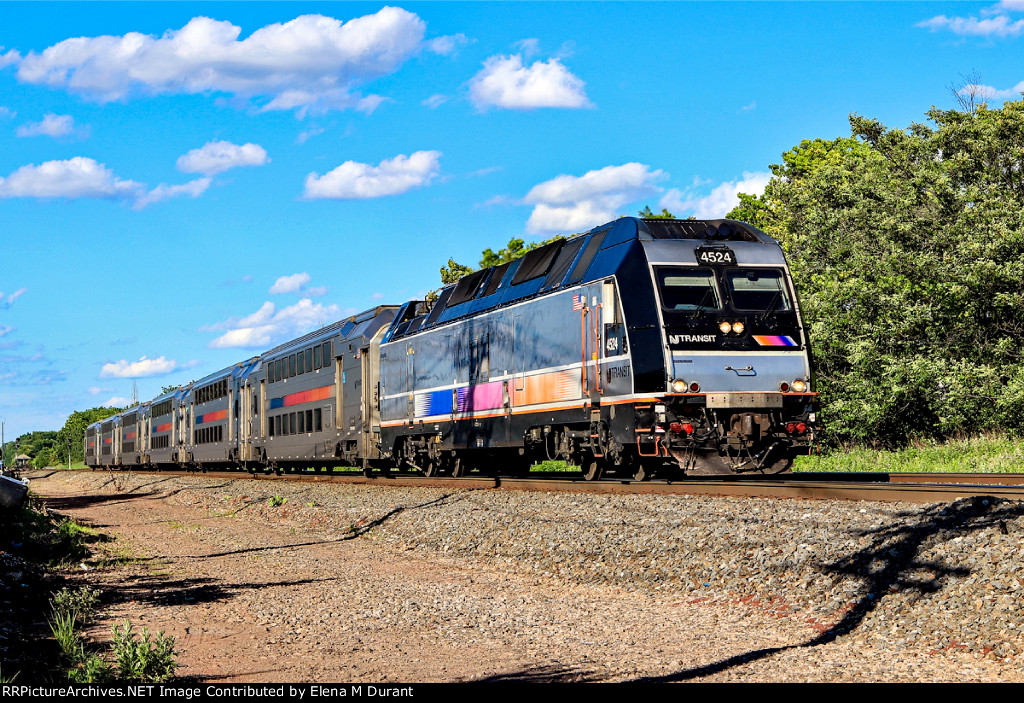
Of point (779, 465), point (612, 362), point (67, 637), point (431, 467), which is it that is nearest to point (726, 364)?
point (612, 362)

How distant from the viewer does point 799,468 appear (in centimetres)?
2611

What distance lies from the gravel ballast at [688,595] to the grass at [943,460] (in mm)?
8739

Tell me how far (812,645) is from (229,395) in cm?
3805

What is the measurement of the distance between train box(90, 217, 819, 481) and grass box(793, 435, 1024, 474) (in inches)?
215

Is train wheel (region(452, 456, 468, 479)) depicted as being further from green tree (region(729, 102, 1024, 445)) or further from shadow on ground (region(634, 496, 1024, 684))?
shadow on ground (region(634, 496, 1024, 684))

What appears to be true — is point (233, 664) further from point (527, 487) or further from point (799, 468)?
point (799, 468)

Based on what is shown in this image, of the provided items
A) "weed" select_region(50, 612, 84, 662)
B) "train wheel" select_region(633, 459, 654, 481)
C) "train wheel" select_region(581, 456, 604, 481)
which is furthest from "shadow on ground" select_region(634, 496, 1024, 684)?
"train wheel" select_region(581, 456, 604, 481)

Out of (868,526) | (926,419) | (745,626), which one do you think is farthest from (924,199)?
(745,626)

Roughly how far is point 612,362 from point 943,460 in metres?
10.8

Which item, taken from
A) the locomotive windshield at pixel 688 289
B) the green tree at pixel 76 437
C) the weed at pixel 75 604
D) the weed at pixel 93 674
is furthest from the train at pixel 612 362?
the green tree at pixel 76 437

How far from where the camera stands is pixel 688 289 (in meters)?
16.2

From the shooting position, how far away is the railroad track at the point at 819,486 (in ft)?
40.3

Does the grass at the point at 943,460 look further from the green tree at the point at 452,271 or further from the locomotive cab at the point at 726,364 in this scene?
the green tree at the point at 452,271

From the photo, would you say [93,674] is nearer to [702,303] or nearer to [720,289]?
[702,303]
